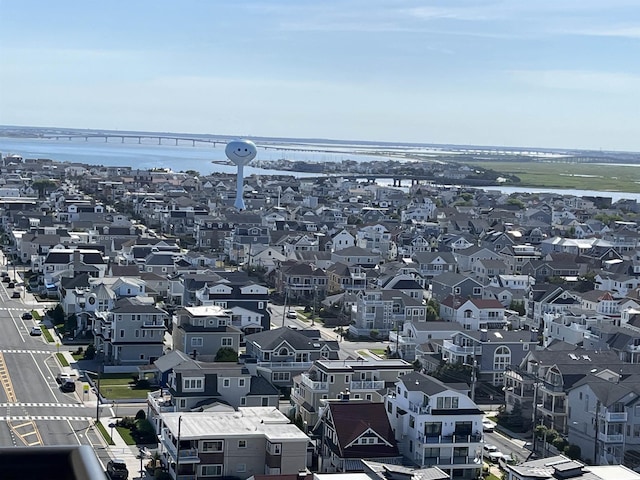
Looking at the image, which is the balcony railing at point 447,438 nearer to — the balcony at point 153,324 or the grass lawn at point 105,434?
the grass lawn at point 105,434

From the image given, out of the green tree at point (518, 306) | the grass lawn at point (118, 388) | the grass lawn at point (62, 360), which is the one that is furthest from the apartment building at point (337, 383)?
the green tree at point (518, 306)

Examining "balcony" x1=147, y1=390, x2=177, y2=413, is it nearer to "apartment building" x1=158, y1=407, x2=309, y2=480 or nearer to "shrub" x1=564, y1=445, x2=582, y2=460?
"apartment building" x1=158, y1=407, x2=309, y2=480

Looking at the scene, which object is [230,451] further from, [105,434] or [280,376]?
[280,376]

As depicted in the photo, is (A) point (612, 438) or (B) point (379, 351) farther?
(B) point (379, 351)

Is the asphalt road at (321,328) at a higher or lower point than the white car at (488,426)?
lower

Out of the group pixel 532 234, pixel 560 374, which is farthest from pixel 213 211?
pixel 560 374

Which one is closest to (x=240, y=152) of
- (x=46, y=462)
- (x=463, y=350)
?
(x=463, y=350)

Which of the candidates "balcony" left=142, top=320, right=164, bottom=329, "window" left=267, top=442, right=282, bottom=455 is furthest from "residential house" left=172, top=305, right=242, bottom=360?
"window" left=267, top=442, right=282, bottom=455
